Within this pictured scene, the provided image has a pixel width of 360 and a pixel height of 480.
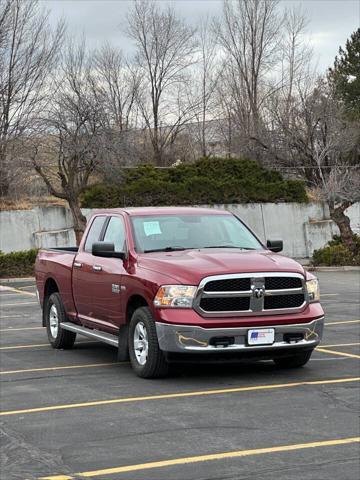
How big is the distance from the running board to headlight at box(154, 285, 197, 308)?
4.35ft

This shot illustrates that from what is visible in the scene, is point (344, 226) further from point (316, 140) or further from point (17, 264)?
point (17, 264)

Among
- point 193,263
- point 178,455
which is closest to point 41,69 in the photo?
point 193,263

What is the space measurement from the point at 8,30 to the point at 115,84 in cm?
1083

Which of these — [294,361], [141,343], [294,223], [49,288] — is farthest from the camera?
[294,223]

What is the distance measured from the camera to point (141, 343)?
873cm

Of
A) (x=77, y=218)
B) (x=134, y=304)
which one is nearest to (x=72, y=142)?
(x=77, y=218)

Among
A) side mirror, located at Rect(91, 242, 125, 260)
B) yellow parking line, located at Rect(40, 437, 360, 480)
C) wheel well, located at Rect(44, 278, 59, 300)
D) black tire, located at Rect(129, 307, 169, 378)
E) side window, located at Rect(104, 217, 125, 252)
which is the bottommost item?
yellow parking line, located at Rect(40, 437, 360, 480)

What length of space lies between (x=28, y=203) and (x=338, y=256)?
14.7 meters

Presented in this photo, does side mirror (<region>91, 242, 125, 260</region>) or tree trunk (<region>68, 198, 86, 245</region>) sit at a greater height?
tree trunk (<region>68, 198, 86, 245</region>)

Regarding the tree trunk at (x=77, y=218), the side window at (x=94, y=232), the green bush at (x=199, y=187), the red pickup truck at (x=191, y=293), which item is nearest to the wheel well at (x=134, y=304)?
the red pickup truck at (x=191, y=293)

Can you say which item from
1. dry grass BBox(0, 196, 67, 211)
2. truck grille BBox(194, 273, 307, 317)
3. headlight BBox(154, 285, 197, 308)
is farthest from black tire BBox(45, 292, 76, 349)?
dry grass BBox(0, 196, 67, 211)

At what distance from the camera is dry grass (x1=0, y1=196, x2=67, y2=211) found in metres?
35.1

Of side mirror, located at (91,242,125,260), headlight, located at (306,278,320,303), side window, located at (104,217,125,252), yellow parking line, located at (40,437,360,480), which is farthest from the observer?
side window, located at (104,217,125,252)

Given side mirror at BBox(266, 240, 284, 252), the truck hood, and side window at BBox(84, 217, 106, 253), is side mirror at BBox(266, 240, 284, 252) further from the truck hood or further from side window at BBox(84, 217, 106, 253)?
side window at BBox(84, 217, 106, 253)
